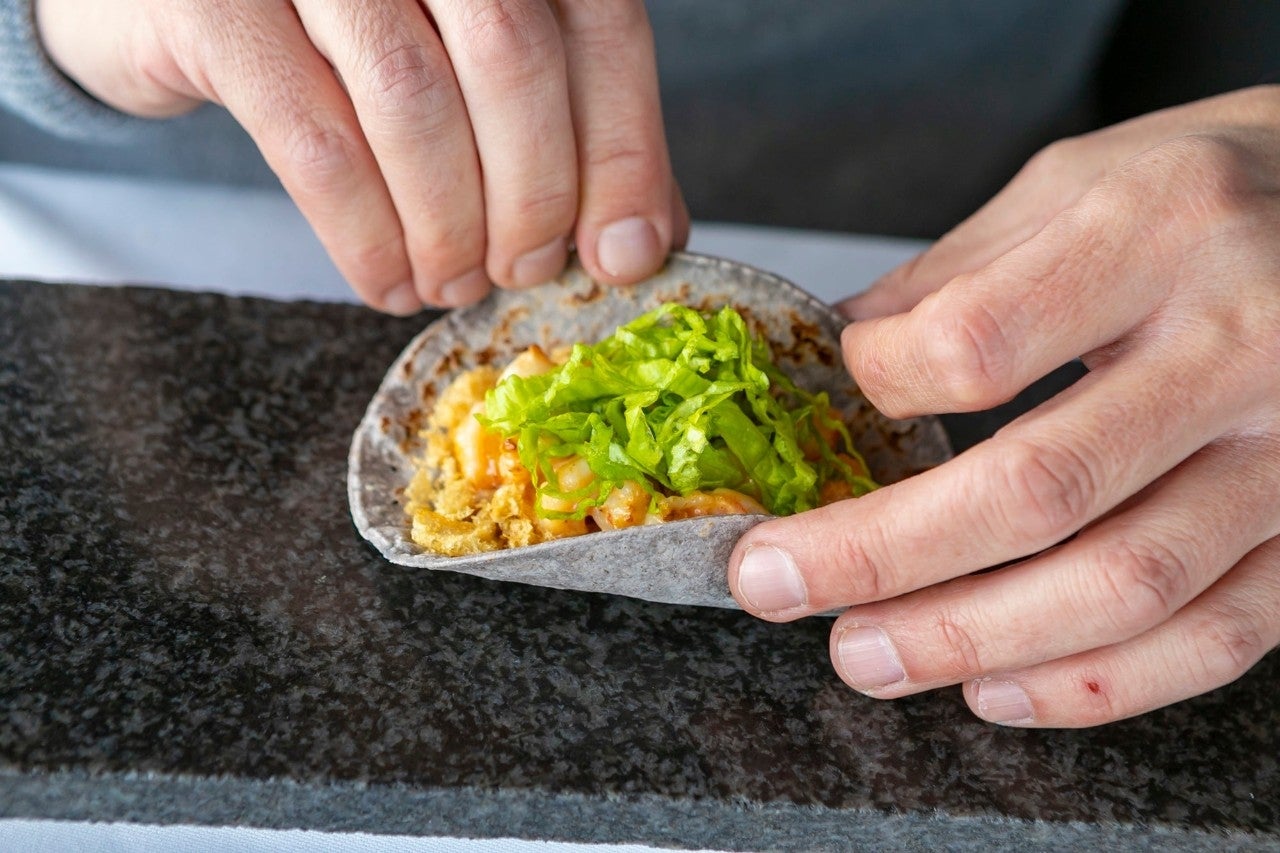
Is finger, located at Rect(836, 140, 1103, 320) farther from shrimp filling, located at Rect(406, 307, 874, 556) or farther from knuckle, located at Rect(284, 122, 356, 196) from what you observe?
knuckle, located at Rect(284, 122, 356, 196)

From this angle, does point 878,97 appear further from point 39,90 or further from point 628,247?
point 39,90

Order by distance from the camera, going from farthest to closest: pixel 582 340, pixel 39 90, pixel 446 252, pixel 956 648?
1. pixel 39 90
2. pixel 582 340
3. pixel 446 252
4. pixel 956 648

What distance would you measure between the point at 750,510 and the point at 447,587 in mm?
351

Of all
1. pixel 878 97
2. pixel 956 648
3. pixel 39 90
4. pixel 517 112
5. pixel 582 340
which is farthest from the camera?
pixel 878 97

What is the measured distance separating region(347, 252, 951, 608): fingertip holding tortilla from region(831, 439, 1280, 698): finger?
233 millimetres

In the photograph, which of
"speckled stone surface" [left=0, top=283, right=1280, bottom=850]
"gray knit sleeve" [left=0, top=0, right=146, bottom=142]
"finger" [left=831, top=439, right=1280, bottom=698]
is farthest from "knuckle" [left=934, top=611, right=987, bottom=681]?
"gray knit sleeve" [left=0, top=0, right=146, bottom=142]

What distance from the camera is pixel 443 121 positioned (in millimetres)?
1097

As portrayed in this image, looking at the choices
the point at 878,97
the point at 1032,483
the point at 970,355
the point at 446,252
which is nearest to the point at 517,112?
the point at 446,252

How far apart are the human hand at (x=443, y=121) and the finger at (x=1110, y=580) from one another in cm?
57

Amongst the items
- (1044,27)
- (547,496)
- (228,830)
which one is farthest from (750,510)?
(1044,27)

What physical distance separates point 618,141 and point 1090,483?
633mm

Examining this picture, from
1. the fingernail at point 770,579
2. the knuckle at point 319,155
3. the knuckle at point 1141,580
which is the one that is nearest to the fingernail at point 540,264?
the knuckle at point 319,155

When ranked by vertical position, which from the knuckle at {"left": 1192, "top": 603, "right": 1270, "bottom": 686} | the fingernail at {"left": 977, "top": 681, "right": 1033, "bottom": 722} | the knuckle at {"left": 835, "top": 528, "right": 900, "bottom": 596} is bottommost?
the fingernail at {"left": 977, "top": 681, "right": 1033, "bottom": 722}

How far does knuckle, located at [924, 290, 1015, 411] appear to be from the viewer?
0.92 metres
